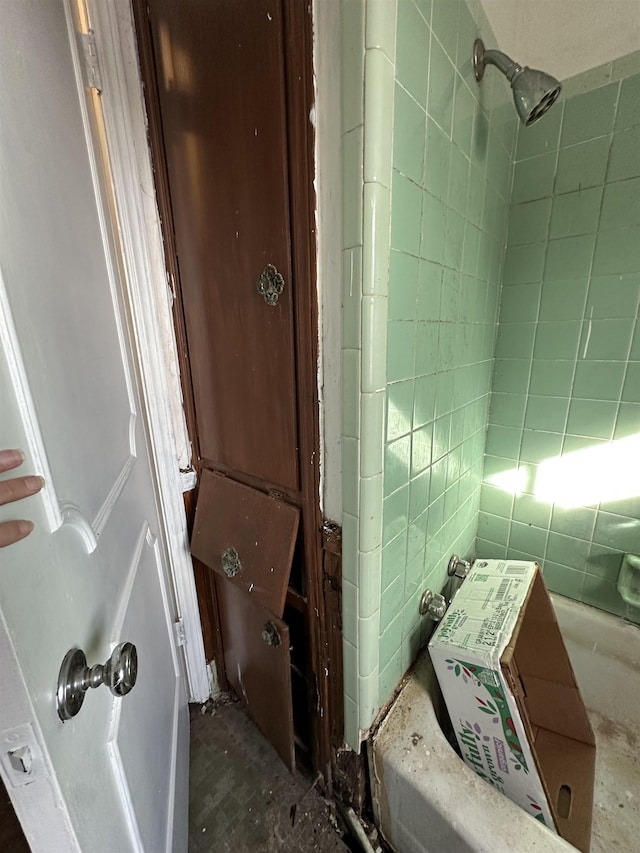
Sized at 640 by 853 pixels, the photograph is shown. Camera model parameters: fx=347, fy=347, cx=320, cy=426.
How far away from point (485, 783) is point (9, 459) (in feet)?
3.49

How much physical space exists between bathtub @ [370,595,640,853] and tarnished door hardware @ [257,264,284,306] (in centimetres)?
104

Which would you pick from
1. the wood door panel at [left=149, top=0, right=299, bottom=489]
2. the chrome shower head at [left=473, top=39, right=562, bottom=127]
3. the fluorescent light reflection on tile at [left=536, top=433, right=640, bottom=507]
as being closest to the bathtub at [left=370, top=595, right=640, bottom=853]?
the fluorescent light reflection on tile at [left=536, top=433, right=640, bottom=507]

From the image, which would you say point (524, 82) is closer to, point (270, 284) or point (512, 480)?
point (270, 284)

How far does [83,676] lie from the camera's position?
42cm

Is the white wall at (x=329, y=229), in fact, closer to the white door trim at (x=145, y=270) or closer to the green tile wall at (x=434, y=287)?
the green tile wall at (x=434, y=287)

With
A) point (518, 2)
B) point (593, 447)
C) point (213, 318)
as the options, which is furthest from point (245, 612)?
point (518, 2)

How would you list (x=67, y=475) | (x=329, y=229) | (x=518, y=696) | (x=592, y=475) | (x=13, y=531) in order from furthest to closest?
(x=592, y=475)
(x=518, y=696)
(x=329, y=229)
(x=67, y=475)
(x=13, y=531)

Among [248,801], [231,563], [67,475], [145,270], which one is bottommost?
[248,801]

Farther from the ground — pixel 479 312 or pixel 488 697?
pixel 479 312

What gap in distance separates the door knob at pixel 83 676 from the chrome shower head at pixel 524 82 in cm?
124

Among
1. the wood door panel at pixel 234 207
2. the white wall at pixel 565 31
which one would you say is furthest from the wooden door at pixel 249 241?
the white wall at pixel 565 31

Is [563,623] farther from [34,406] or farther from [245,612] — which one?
[34,406]

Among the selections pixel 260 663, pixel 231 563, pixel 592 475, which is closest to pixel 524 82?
pixel 592 475

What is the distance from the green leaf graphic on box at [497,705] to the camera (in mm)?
725
